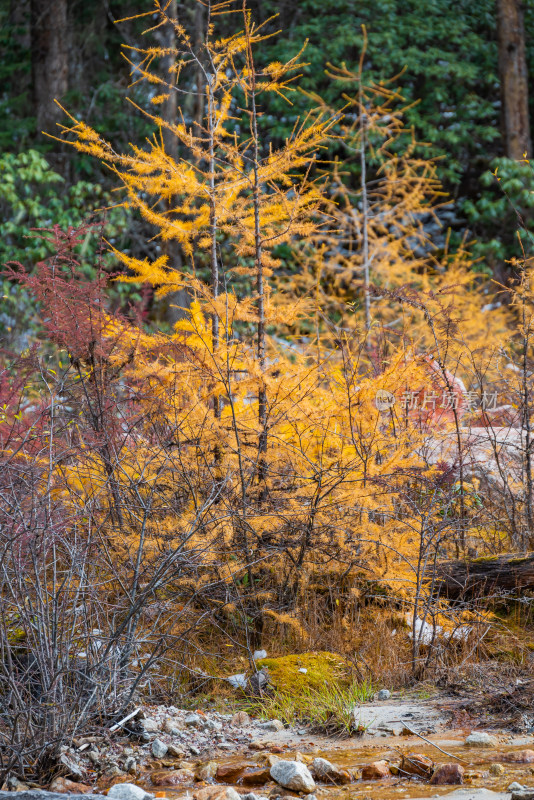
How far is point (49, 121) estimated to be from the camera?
47.6 feet

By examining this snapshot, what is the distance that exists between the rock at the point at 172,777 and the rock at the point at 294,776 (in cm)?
37

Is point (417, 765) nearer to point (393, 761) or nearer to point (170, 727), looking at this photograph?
point (393, 761)

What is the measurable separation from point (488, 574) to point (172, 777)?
2347 millimetres

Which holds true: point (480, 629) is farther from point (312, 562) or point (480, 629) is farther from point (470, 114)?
point (470, 114)

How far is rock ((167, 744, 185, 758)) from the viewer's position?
3691 mm

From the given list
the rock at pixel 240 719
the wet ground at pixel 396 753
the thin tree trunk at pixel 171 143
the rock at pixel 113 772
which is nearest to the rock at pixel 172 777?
the wet ground at pixel 396 753

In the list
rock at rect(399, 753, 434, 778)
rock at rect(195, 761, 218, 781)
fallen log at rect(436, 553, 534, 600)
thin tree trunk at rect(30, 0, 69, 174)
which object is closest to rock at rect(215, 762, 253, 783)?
rock at rect(195, 761, 218, 781)

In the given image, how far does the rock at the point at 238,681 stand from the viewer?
14.7ft

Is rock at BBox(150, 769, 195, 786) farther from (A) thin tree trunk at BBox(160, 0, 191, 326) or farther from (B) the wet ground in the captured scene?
(A) thin tree trunk at BBox(160, 0, 191, 326)

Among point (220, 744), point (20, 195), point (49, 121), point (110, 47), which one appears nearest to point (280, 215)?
point (220, 744)

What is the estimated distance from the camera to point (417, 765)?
3.37m

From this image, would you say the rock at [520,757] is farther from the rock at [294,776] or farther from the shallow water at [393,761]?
the rock at [294,776]

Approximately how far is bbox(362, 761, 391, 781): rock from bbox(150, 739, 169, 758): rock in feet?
2.81

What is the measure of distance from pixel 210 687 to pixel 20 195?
10911mm
